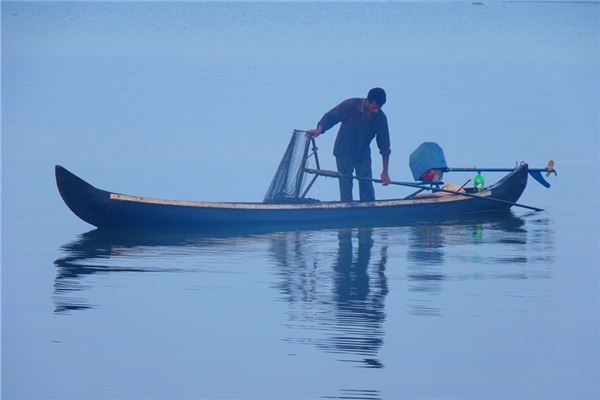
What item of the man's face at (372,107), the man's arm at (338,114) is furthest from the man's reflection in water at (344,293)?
the man's face at (372,107)

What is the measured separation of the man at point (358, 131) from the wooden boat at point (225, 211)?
42 cm

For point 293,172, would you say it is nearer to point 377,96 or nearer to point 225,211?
point 225,211

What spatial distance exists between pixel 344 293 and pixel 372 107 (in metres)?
2.83

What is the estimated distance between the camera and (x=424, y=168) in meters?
15.5

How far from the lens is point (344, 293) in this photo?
11.8 meters

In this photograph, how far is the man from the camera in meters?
14.2

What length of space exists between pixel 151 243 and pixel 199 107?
12970 mm

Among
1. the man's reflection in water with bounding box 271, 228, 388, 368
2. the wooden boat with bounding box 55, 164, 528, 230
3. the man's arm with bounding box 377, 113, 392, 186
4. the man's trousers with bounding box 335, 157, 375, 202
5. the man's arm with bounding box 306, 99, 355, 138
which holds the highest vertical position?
the man's arm with bounding box 306, 99, 355, 138

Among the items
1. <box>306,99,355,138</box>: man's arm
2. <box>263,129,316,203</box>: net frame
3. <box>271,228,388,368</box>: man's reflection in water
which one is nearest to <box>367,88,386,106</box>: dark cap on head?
<box>306,99,355,138</box>: man's arm

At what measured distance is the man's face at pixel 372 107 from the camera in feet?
46.2

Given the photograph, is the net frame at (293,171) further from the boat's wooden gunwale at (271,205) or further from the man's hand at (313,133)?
the boat's wooden gunwale at (271,205)

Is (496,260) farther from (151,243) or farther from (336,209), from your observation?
(151,243)

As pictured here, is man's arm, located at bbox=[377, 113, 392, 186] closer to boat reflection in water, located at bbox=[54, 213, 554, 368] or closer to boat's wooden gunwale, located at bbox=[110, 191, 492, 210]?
boat's wooden gunwale, located at bbox=[110, 191, 492, 210]

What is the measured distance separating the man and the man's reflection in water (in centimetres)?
65
